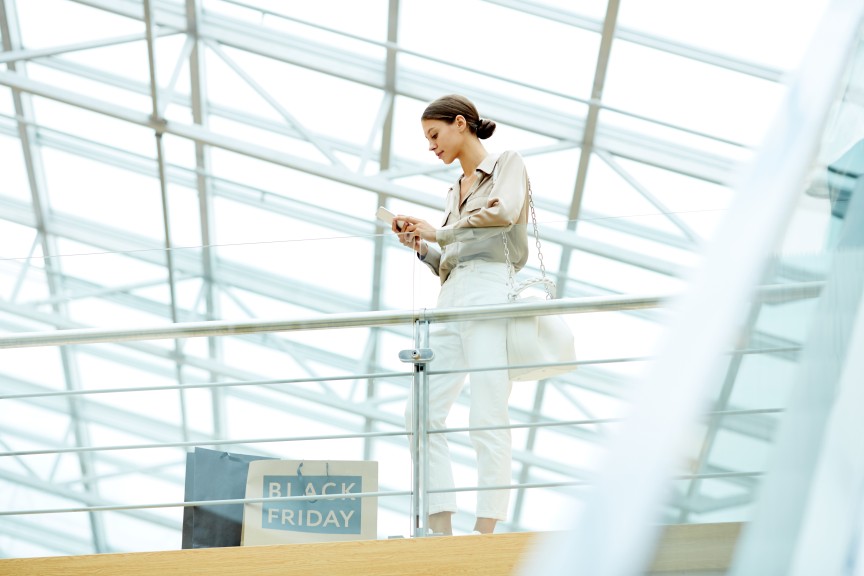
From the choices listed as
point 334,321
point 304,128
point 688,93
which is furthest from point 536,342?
point 304,128

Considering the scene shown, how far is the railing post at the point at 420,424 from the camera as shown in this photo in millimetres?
2801

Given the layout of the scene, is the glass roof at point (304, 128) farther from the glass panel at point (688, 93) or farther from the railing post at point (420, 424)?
the railing post at point (420, 424)

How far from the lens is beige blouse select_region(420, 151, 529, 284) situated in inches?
121

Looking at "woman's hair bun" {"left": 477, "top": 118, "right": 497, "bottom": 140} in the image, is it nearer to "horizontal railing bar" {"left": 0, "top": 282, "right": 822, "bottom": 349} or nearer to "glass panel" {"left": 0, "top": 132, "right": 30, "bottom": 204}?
"horizontal railing bar" {"left": 0, "top": 282, "right": 822, "bottom": 349}

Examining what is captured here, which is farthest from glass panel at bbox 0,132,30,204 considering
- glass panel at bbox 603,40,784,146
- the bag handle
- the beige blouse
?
the bag handle

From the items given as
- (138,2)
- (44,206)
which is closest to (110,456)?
(44,206)

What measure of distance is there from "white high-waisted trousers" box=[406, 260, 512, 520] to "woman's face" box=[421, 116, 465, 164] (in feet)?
1.04

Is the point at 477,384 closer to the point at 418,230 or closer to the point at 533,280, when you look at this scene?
the point at 533,280

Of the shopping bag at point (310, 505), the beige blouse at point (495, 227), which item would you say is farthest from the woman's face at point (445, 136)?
the shopping bag at point (310, 505)

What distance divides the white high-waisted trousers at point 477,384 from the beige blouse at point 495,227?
0.03 metres

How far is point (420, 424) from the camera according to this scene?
2.92 m

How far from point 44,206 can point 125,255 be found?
21.9 ft

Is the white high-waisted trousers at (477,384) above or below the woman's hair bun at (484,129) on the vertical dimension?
below

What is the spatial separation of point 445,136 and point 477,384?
694mm
